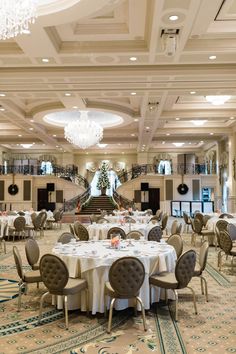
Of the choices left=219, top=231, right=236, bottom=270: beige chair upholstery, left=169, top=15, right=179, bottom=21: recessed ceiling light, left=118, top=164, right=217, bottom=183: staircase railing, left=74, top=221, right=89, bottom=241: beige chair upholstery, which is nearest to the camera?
left=169, top=15, right=179, bottom=21: recessed ceiling light

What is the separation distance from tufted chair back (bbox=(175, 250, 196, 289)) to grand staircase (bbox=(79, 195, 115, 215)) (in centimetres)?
1721

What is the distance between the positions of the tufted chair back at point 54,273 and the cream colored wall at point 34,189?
18.8 m

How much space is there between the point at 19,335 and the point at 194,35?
573 centimetres

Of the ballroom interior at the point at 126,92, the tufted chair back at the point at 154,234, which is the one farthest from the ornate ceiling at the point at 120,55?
the tufted chair back at the point at 154,234

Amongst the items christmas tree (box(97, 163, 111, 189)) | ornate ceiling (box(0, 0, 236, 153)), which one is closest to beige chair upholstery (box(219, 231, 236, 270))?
ornate ceiling (box(0, 0, 236, 153))

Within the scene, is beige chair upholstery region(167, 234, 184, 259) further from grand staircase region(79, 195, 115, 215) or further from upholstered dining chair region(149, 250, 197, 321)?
grand staircase region(79, 195, 115, 215)

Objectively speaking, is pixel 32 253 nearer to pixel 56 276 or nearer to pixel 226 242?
pixel 56 276

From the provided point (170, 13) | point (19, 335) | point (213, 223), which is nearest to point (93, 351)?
point (19, 335)

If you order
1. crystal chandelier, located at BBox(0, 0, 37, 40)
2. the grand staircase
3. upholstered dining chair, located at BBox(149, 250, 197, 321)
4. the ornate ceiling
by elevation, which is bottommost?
upholstered dining chair, located at BBox(149, 250, 197, 321)

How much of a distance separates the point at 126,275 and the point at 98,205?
1915cm

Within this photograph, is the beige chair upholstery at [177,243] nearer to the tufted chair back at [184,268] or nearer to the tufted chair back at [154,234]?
the tufted chair back at [184,268]

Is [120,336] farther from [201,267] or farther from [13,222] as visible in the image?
[13,222]

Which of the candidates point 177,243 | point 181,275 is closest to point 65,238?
point 177,243

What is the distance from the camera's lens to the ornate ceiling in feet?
19.2
